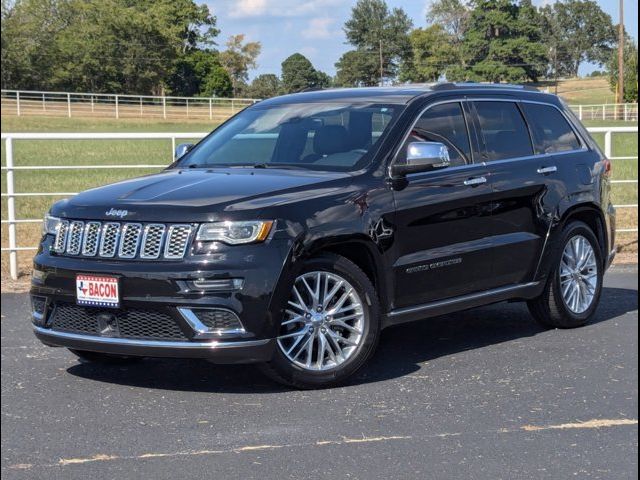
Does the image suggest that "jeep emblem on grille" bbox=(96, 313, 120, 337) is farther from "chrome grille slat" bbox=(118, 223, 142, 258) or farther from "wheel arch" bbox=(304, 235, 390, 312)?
"wheel arch" bbox=(304, 235, 390, 312)

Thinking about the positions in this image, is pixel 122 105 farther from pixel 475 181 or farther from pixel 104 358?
pixel 475 181

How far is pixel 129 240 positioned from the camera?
549cm

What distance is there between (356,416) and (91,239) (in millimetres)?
1753

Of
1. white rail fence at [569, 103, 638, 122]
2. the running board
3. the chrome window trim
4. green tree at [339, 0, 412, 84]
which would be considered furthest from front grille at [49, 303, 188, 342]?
white rail fence at [569, 103, 638, 122]

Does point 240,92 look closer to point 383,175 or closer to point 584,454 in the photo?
point 383,175

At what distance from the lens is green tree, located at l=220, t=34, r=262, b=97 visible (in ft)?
27.9

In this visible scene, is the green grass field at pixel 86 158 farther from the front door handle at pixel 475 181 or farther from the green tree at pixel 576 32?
the front door handle at pixel 475 181

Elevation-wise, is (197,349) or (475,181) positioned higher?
(475,181)

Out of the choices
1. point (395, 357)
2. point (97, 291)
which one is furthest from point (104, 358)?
point (395, 357)

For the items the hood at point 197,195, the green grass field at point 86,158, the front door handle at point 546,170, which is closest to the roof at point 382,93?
the front door handle at point 546,170

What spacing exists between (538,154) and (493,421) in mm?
2760

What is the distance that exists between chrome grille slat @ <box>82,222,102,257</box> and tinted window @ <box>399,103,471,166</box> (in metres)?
2.08

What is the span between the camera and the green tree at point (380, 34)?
8484 millimetres

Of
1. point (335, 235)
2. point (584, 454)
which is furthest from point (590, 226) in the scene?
point (584, 454)
